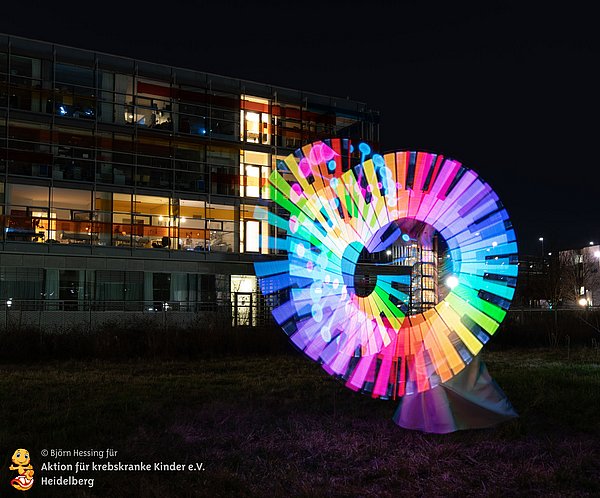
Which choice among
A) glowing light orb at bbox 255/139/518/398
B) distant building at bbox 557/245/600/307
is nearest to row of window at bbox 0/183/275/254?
glowing light orb at bbox 255/139/518/398

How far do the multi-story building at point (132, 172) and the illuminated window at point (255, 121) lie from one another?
0.07 m

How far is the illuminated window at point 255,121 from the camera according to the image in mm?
35250

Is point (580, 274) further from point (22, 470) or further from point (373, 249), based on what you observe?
point (22, 470)

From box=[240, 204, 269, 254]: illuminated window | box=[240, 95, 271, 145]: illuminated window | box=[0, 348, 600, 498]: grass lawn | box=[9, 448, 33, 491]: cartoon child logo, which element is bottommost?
box=[0, 348, 600, 498]: grass lawn

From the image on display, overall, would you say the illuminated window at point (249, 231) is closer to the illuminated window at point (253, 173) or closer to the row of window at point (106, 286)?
the illuminated window at point (253, 173)

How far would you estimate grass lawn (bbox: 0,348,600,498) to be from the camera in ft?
19.9

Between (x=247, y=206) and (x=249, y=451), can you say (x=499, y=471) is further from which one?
(x=247, y=206)

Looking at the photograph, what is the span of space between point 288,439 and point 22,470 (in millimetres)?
2930

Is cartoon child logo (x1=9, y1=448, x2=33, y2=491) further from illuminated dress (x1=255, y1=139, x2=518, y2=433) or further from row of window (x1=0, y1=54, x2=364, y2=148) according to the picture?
row of window (x1=0, y1=54, x2=364, y2=148)

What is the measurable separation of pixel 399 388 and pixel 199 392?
13.4 feet

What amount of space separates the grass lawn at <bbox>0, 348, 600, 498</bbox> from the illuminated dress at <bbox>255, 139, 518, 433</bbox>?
588 mm

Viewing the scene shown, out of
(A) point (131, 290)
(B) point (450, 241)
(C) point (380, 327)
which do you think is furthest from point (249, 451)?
(A) point (131, 290)

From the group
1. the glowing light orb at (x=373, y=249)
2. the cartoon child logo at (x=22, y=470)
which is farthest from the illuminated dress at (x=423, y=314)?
the cartoon child logo at (x=22, y=470)

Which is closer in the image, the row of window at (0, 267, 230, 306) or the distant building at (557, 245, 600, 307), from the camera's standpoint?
the row of window at (0, 267, 230, 306)
